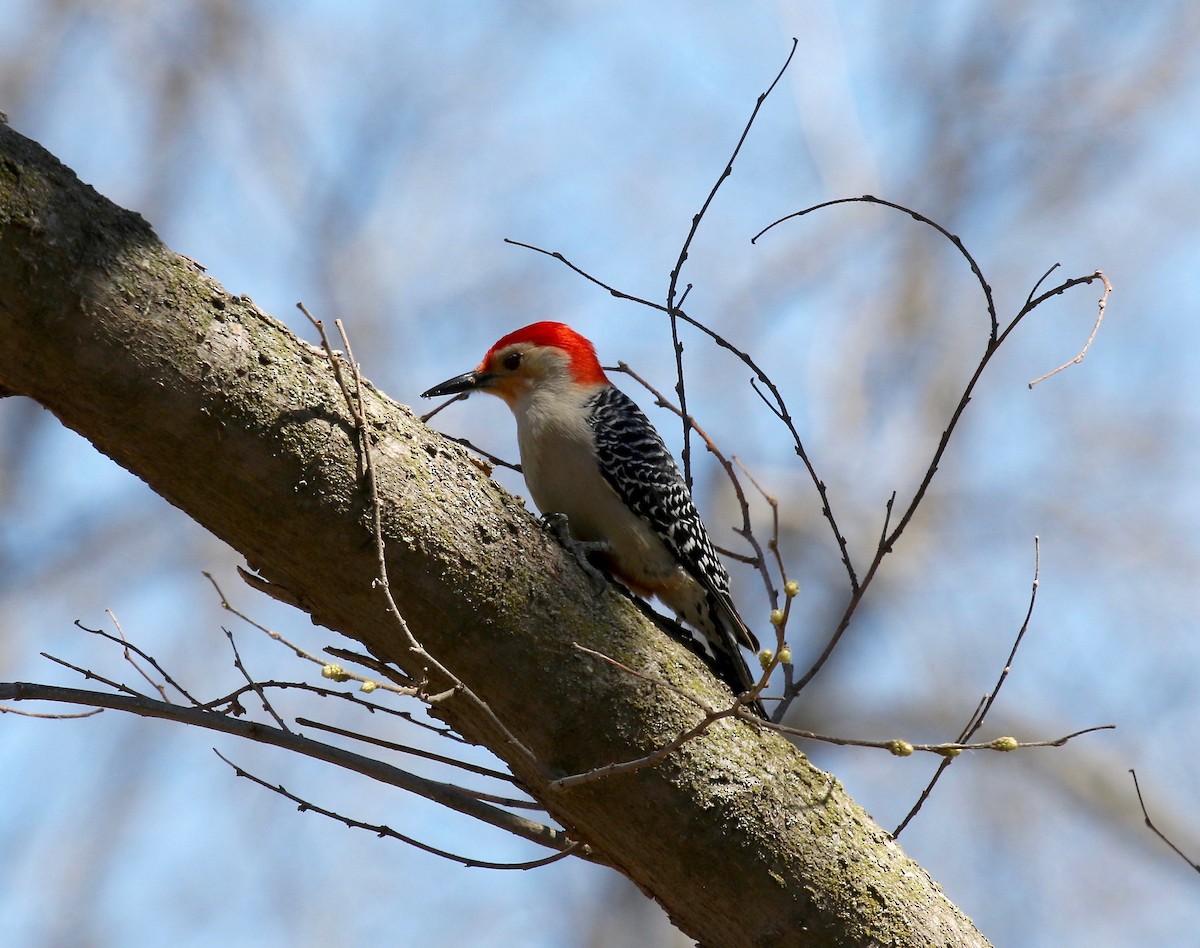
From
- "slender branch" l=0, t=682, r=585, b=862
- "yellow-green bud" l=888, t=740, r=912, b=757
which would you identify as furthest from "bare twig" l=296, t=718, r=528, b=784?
"yellow-green bud" l=888, t=740, r=912, b=757

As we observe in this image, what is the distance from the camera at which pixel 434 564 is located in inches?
103

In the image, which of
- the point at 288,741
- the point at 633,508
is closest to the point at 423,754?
the point at 288,741

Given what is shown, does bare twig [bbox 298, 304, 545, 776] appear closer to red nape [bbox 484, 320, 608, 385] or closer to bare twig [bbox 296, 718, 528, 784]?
bare twig [bbox 296, 718, 528, 784]

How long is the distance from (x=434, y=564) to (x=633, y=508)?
1850 millimetres

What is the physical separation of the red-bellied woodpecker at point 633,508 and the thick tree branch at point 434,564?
133cm

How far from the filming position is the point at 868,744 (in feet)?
7.59

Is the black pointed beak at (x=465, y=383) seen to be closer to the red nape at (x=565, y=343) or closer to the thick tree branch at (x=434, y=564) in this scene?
the red nape at (x=565, y=343)

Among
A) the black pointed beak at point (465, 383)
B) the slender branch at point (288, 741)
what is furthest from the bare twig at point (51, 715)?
the black pointed beak at point (465, 383)

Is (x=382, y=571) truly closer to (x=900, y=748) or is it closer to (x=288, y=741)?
Result: (x=288, y=741)

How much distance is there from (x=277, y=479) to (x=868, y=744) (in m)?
1.37

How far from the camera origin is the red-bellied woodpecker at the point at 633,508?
14.4 ft

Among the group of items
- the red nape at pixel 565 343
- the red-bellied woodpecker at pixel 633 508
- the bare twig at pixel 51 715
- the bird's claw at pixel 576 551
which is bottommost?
the bare twig at pixel 51 715

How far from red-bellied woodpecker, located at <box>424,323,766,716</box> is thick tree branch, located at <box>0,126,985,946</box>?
1.33 meters

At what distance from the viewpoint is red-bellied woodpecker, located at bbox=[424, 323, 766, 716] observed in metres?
4.38
